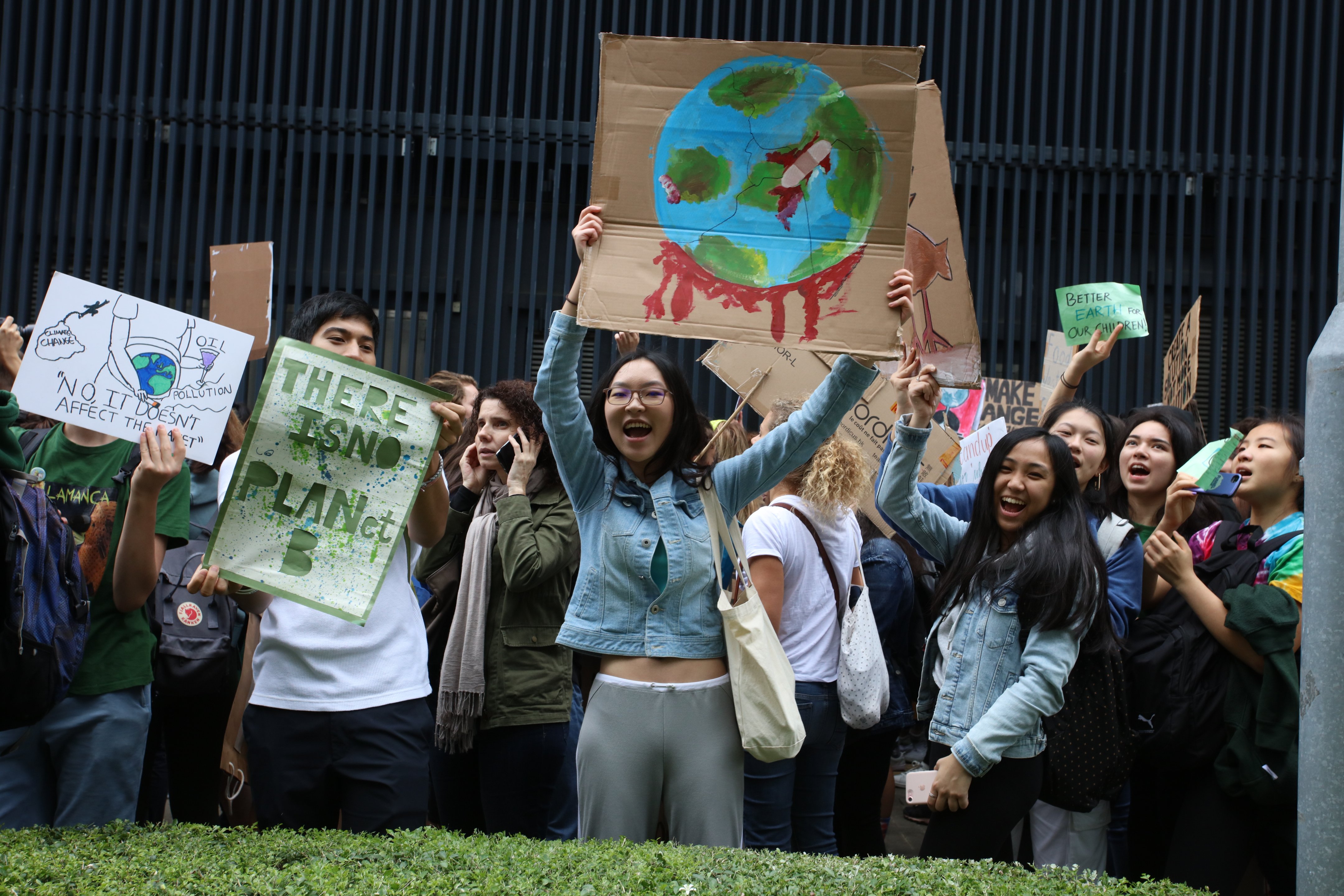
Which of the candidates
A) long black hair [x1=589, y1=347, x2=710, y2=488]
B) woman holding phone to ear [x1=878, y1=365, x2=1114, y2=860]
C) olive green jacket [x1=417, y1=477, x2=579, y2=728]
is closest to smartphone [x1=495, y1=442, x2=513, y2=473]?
olive green jacket [x1=417, y1=477, x2=579, y2=728]

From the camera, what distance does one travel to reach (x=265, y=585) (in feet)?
9.34

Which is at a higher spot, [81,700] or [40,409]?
[40,409]

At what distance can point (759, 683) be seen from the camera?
282 centimetres

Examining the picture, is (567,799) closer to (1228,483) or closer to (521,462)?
(521,462)

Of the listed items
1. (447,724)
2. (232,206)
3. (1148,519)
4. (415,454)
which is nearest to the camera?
(415,454)

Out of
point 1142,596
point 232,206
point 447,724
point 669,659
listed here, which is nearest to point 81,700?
point 447,724

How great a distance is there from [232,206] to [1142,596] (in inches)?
276

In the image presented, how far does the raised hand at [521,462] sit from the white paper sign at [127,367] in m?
0.86

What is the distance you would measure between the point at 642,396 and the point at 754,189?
60 cm

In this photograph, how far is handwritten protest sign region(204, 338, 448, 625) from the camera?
2.89m

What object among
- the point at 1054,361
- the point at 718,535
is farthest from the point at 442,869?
the point at 1054,361

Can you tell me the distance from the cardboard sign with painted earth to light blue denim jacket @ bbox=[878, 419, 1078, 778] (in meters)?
0.69

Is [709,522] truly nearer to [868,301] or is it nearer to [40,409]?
[868,301]

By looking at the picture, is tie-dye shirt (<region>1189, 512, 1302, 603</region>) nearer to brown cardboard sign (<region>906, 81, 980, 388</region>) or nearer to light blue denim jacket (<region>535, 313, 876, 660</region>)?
brown cardboard sign (<region>906, 81, 980, 388</region>)
